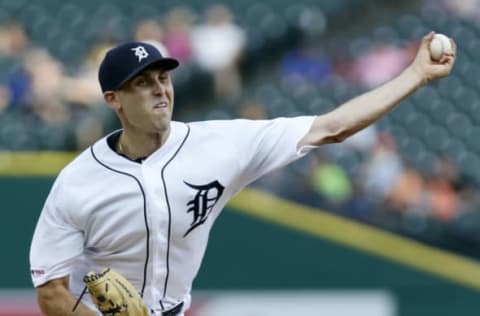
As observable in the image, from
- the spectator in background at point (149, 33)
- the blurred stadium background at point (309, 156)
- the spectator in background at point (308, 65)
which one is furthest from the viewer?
the spectator in background at point (308, 65)

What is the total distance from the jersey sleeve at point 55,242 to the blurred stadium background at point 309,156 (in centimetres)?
468

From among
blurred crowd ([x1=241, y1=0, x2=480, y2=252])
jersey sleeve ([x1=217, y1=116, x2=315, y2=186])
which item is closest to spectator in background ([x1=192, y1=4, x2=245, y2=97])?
blurred crowd ([x1=241, y1=0, x2=480, y2=252])

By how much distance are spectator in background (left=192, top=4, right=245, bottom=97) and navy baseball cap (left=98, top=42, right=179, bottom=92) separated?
7.80m

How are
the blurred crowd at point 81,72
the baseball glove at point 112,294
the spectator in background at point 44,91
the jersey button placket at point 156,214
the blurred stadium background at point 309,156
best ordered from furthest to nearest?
1. the spectator in background at point 44,91
2. the blurred crowd at point 81,72
3. the blurred stadium background at point 309,156
4. the jersey button placket at point 156,214
5. the baseball glove at point 112,294

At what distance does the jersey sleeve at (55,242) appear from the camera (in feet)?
16.0

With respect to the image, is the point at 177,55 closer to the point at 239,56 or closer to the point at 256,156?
the point at 239,56

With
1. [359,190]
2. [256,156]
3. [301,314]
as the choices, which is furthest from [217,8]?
[256,156]

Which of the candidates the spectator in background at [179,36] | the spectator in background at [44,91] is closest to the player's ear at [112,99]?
the spectator in background at [44,91]

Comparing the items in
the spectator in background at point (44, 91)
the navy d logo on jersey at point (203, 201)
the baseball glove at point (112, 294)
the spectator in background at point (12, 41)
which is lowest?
the spectator in background at point (44, 91)

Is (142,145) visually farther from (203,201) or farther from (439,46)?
(439,46)

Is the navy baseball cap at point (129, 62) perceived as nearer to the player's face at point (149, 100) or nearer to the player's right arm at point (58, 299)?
the player's face at point (149, 100)

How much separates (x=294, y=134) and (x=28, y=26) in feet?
30.5

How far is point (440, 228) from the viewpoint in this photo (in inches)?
393

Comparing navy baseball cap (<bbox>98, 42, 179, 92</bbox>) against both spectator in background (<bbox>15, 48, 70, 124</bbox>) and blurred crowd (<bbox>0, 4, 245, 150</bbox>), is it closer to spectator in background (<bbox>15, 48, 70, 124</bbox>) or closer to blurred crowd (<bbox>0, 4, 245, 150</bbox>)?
blurred crowd (<bbox>0, 4, 245, 150</bbox>)
